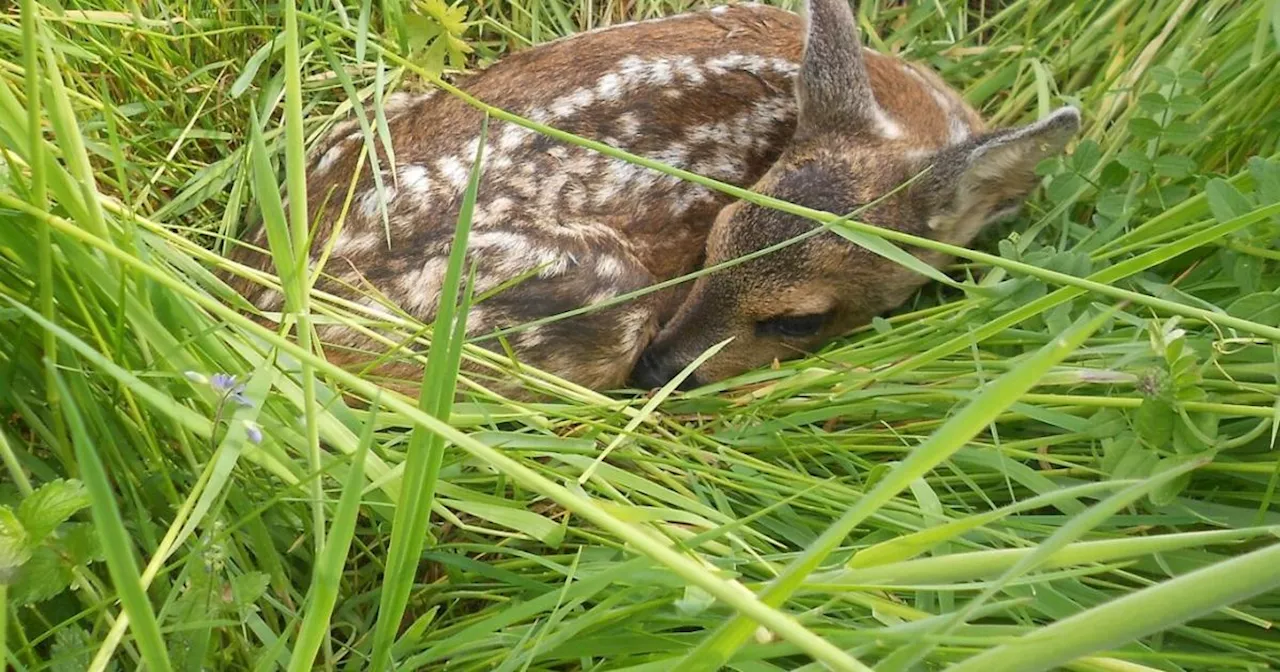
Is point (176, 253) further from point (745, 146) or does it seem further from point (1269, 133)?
point (1269, 133)

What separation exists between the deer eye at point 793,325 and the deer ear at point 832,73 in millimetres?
406

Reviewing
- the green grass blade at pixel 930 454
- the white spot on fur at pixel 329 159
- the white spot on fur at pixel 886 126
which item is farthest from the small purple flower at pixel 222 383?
the white spot on fur at pixel 886 126

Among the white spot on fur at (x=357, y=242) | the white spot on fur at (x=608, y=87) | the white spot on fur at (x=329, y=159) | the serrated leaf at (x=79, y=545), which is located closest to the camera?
the serrated leaf at (x=79, y=545)

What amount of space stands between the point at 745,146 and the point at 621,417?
85 centimetres

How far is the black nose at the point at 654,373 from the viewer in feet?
6.60

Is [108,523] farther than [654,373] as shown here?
No

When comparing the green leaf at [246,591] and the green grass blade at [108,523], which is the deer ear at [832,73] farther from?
the green grass blade at [108,523]

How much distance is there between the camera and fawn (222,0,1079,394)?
1.89 m

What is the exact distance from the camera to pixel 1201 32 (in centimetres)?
188

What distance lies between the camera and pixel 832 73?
6.52 feet

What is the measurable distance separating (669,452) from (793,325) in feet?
1.85

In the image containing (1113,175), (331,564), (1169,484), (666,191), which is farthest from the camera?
(666,191)

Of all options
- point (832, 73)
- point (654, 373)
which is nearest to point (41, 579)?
point (654, 373)

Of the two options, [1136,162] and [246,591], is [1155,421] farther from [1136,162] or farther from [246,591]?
[246,591]
